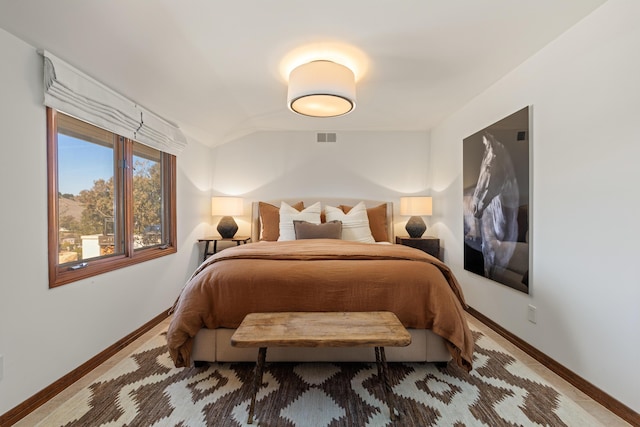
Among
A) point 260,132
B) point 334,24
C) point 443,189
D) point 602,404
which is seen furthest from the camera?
point 260,132

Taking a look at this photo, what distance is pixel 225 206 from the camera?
3.64m

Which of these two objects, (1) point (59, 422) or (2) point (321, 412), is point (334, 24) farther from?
(1) point (59, 422)

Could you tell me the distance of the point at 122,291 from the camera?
2.20 meters

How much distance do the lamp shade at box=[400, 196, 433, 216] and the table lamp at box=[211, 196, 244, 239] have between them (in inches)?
87.2

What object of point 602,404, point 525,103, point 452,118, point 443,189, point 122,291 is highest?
point 452,118

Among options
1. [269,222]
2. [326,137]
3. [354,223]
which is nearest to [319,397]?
[354,223]

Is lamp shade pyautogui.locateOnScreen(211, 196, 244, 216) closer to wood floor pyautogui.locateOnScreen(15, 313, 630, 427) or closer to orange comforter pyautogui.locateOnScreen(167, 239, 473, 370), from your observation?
wood floor pyautogui.locateOnScreen(15, 313, 630, 427)

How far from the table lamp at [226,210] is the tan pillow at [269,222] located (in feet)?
1.04

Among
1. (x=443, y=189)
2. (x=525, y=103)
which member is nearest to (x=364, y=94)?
(x=525, y=103)

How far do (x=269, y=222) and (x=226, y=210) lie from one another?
624 mm

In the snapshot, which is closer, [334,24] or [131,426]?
[131,426]

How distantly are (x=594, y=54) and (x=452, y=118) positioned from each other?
1.67m

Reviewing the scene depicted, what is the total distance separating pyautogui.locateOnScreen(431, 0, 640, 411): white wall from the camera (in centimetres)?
143

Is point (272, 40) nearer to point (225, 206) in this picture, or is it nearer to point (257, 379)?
point (257, 379)
